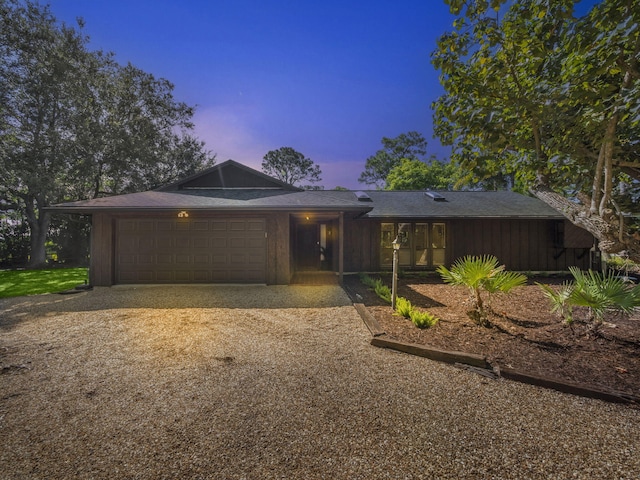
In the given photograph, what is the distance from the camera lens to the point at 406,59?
805cm

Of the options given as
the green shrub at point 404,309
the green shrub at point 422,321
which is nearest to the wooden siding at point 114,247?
the green shrub at point 404,309

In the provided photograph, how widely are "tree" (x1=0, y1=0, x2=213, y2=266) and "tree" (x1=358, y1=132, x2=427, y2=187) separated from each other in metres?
23.9

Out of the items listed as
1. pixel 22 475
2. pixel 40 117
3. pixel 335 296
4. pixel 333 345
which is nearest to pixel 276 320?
pixel 333 345

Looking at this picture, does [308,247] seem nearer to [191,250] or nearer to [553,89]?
[191,250]

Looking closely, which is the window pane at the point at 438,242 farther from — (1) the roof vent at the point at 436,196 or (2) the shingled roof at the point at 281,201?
(1) the roof vent at the point at 436,196

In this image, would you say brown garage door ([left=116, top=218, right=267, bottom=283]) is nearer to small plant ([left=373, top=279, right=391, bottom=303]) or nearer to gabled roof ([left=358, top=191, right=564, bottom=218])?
small plant ([left=373, top=279, right=391, bottom=303])

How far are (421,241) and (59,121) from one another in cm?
2150

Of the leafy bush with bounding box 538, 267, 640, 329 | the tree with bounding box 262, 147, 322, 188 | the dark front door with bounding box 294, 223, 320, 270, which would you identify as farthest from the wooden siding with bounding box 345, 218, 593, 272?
the tree with bounding box 262, 147, 322, 188

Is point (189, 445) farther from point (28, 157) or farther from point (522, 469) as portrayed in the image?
point (28, 157)

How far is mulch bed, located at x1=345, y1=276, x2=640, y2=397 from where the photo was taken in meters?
3.09

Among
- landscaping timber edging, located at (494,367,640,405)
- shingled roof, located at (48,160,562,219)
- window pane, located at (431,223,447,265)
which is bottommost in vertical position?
landscaping timber edging, located at (494,367,640,405)

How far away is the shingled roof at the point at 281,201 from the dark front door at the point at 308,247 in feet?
7.06

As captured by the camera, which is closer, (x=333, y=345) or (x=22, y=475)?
(x=22, y=475)

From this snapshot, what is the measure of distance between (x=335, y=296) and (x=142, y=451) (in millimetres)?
5340
